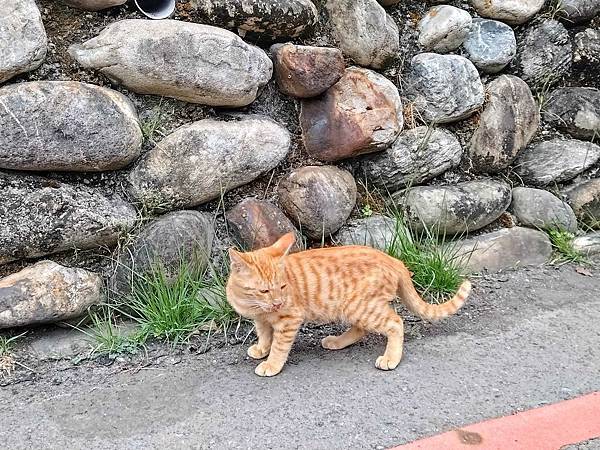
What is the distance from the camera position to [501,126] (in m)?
3.71

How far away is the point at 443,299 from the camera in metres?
3.18

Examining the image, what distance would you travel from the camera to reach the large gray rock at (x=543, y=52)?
385cm

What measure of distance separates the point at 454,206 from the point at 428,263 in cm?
46

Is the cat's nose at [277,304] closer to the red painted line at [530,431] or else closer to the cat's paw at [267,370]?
the cat's paw at [267,370]

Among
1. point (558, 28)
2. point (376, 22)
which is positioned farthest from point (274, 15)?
point (558, 28)

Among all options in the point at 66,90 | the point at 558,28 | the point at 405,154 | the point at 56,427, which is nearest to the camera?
the point at 56,427

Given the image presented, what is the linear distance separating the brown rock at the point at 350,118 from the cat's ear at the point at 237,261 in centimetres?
104

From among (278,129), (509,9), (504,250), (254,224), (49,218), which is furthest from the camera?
(509,9)

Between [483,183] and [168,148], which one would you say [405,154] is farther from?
[168,148]

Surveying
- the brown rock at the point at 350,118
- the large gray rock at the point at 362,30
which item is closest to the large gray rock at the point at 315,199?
the brown rock at the point at 350,118

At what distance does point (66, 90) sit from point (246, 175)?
33.9 inches

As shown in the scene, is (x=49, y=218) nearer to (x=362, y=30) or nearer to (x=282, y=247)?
A: (x=282, y=247)

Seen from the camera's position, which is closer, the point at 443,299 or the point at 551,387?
the point at 551,387

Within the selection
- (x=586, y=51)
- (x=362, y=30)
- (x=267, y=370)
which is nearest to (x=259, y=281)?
(x=267, y=370)
